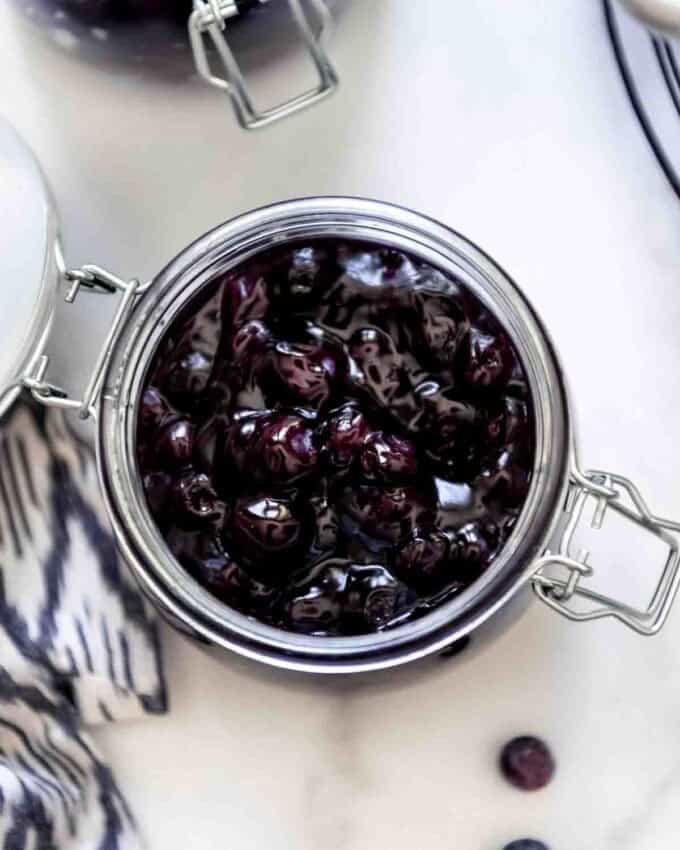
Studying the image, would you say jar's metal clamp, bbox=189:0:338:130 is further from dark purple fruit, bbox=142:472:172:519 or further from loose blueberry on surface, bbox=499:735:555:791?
loose blueberry on surface, bbox=499:735:555:791

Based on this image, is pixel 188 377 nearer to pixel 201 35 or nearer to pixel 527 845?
pixel 201 35

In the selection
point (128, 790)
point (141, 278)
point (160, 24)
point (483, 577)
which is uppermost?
point (160, 24)

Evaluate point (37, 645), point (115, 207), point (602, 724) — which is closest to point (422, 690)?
point (602, 724)

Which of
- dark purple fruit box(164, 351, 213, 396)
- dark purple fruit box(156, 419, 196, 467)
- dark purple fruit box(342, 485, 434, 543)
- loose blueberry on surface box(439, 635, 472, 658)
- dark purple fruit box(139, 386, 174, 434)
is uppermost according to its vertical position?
dark purple fruit box(164, 351, 213, 396)

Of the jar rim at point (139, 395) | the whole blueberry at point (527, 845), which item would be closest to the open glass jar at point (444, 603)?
the jar rim at point (139, 395)

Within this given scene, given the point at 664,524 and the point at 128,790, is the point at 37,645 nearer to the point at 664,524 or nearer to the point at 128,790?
the point at 128,790

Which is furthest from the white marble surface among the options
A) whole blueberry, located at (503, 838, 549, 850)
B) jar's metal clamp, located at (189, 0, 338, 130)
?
jar's metal clamp, located at (189, 0, 338, 130)
